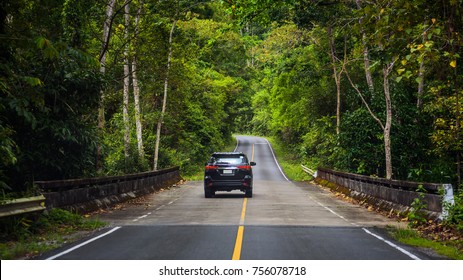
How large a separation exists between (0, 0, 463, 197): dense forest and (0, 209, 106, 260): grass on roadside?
0.93 meters

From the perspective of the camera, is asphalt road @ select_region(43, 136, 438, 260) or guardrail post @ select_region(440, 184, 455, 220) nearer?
asphalt road @ select_region(43, 136, 438, 260)

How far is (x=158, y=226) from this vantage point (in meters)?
12.7

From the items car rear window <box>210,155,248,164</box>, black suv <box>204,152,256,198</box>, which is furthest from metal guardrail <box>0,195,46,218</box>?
car rear window <box>210,155,248,164</box>

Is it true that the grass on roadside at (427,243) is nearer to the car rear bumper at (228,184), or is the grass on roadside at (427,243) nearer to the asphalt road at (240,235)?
the asphalt road at (240,235)

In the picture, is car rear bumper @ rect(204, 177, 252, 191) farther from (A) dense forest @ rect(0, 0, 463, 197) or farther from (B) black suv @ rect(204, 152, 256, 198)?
Result: (A) dense forest @ rect(0, 0, 463, 197)

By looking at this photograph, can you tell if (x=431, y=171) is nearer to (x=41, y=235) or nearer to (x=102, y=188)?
(x=102, y=188)

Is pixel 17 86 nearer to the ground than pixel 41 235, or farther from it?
farther from it

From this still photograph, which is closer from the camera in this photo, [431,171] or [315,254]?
→ [315,254]

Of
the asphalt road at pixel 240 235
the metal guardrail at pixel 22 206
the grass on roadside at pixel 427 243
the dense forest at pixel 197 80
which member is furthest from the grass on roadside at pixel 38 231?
the grass on roadside at pixel 427 243

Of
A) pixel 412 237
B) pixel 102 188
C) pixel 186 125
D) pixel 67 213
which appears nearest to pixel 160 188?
pixel 102 188

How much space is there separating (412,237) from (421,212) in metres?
2.64

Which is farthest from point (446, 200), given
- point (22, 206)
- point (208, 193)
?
point (208, 193)

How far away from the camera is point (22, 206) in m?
10.9

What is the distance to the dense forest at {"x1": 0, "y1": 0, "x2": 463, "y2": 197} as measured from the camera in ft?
36.8
